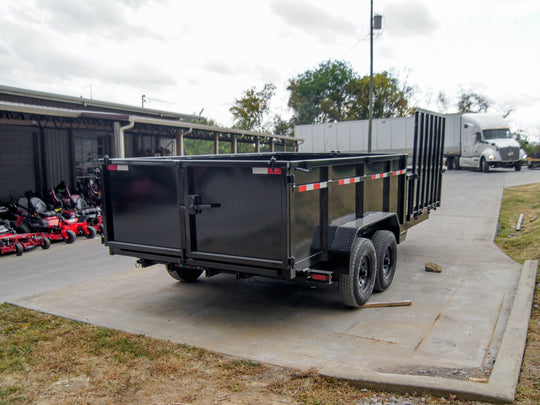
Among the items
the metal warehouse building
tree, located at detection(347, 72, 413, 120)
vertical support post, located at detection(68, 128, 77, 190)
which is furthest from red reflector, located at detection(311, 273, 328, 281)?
tree, located at detection(347, 72, 413, 120)

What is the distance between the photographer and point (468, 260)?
820 centimetres

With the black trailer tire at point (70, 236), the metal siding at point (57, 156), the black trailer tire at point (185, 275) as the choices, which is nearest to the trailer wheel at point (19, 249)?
the black trailer tire at point (70, 236)

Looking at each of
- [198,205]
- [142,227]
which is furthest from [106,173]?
[198,205]

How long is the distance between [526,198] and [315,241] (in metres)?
14.4

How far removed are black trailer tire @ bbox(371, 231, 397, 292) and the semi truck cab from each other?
82.3 feet

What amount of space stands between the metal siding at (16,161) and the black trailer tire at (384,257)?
15.0m

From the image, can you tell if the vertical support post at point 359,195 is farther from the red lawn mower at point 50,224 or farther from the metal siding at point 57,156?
the metal siding at point 57,156

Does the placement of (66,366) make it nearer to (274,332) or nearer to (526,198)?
(274,332)

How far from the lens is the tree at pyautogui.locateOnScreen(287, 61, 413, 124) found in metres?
51.8

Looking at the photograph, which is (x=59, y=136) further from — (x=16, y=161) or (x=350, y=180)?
(x=350, y=180)

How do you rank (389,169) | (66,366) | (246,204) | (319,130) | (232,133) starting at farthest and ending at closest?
(319,130) < (232,133) < (389,169) < (246,204) < (66,366)

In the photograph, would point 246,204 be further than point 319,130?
No

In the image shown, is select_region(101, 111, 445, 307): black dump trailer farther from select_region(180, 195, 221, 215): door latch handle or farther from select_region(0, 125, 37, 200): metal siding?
select_region(0, 125, 37, 200): metal siding

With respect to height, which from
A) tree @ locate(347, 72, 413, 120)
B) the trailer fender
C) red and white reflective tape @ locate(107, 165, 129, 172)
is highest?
tree @ locate(347, 72, 413, 120)
